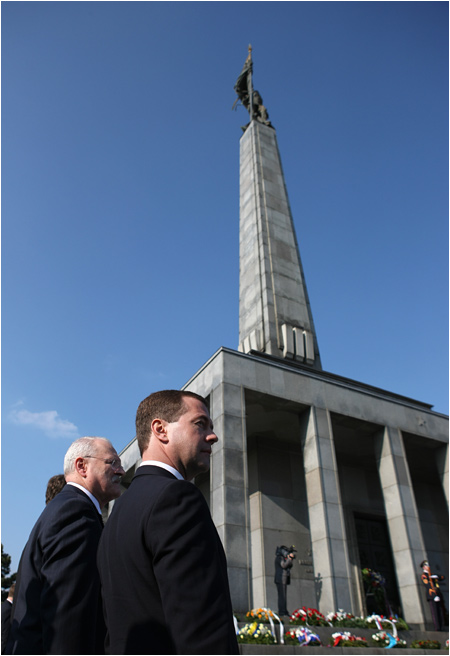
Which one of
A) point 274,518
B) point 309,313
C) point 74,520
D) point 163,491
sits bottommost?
point 163,491

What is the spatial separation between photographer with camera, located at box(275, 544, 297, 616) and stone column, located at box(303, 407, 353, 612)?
98 cm

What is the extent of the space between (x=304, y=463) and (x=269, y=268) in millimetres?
10355

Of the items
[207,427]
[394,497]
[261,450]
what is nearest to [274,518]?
[261,450]

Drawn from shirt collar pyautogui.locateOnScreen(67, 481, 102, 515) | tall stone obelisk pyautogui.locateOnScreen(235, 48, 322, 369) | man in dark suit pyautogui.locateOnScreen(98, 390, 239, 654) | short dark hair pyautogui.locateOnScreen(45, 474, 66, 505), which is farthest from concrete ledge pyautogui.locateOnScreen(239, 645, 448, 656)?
tall stone obelisk pyautogui.locateOnScreen(235, 48, 322, 369)

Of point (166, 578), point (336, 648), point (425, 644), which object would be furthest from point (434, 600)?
point (166, 578)

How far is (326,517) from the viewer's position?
50.5 ft

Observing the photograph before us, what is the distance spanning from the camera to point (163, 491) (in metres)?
2.22

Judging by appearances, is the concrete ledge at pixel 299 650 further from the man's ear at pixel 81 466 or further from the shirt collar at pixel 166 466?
the shirt collar at pixel 166 466

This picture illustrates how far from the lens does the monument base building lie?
49.3 feet

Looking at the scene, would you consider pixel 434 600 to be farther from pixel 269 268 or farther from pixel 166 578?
pixel 166 578

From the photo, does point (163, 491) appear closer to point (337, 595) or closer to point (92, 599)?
point (92, 599)

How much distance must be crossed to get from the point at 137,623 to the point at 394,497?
17.2 metres

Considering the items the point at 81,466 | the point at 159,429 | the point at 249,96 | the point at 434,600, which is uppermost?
the point at 249,96

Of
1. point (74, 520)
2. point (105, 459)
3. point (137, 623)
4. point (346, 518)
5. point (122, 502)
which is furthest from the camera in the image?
point (346, 518)
